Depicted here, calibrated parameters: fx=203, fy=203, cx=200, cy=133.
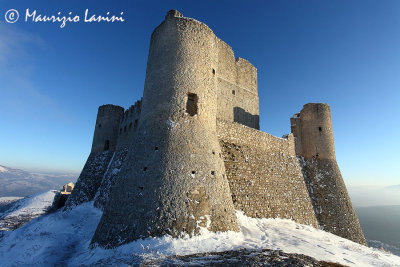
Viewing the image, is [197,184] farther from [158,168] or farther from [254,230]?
[254,230]

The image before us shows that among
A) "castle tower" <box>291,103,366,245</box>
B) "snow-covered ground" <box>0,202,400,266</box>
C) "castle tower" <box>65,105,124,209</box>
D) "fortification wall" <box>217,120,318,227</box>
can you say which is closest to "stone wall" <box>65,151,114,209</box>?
"castle tower" <box>65,105,124,209</box>

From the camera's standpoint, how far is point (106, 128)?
18.2 metres

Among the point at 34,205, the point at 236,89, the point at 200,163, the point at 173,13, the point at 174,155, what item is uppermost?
the point at 173,13

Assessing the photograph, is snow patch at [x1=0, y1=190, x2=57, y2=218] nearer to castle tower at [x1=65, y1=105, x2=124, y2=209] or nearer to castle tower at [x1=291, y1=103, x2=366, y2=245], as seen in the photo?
castle tower at [x1=65, y1=105, x2=124, y2=209]

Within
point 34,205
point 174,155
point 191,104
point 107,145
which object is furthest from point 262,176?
point 34,205

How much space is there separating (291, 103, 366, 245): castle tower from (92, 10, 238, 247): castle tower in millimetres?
10201

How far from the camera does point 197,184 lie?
269 inches

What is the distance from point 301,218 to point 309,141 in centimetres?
712

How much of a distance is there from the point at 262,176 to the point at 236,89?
741 centimetres

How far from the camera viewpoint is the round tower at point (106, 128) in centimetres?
1791

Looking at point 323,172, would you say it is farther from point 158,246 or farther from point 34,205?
point 34,205

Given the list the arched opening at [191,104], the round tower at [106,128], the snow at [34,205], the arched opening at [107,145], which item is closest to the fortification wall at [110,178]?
the arched opening at [107,145]

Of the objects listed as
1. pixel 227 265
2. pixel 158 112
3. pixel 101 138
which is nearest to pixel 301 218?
pixel 227 265

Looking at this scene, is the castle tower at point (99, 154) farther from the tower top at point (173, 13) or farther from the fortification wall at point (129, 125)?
the tower top at point (173, 13)
